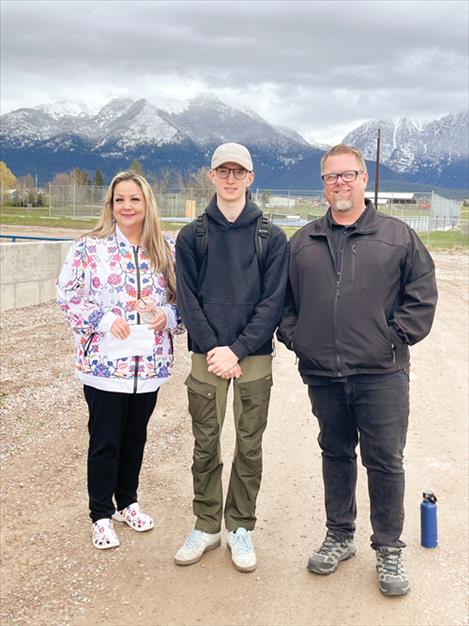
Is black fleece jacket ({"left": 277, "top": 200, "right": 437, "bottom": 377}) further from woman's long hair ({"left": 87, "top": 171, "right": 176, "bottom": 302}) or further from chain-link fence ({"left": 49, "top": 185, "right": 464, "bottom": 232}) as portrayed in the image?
chain-link fence ({"left": 49, "top": 185, "right": 464, "bottom": 232})

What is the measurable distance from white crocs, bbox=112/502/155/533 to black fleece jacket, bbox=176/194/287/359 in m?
1.30

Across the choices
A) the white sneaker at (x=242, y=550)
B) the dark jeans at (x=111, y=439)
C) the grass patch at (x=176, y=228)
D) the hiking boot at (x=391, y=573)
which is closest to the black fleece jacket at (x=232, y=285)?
the dark jeans at (x=111, y=439)

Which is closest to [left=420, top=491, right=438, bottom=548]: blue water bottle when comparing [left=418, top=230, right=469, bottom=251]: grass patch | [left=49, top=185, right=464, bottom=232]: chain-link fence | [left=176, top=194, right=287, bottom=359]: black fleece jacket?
[left=176, top=194, right=287, bottom=359]: black fleece jacket

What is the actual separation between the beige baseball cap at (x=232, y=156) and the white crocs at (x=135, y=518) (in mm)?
2160

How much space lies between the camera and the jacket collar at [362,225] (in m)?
3.63

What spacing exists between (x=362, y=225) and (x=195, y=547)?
6.54ft

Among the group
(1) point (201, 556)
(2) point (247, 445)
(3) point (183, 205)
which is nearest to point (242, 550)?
(1) point (201, 556)

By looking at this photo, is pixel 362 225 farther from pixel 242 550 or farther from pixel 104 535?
pixel 104 535

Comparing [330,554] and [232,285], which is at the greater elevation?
[232,285]

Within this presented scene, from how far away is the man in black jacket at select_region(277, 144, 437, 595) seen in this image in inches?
142

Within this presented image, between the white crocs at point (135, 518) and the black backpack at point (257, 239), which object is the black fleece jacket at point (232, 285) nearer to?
the black backpack at point (257, 239)

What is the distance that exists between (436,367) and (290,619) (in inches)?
246

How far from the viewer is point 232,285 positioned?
3.75 meters

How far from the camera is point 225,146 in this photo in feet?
12.3
